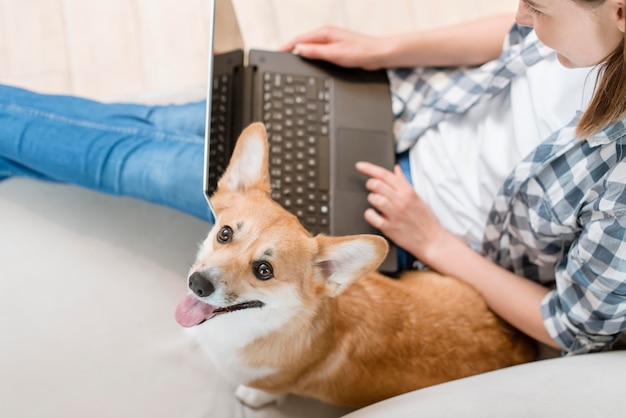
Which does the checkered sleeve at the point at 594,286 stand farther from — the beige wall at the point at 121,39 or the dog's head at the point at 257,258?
the beige wall at the point at 121,39

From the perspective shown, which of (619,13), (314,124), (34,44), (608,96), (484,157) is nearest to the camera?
(619,13)

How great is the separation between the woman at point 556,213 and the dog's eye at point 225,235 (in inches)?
15.0

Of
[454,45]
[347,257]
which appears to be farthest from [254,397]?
[454,45]

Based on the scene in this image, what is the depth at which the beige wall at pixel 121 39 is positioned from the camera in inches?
75.1

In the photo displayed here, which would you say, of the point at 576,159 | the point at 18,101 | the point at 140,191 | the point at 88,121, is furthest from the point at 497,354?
the point at 18,101

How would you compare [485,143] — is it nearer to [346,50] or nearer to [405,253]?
[405,253]

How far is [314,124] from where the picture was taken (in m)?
1.37

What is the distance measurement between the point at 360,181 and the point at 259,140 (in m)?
0.42

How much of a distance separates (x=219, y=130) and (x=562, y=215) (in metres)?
0.68

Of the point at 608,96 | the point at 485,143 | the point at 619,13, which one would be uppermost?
the point at 619,13

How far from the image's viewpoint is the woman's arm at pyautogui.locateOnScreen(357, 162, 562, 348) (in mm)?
1267

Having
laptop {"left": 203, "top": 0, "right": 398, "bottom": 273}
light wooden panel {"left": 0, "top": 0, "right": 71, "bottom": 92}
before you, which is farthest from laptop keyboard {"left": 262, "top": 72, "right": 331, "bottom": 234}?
light wooden panel {"left": 0, "top": 0, "right": 71, "bottom": 92}

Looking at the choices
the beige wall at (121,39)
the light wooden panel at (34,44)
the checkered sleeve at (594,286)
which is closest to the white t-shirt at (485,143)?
the checkered sleeve at (594,286)

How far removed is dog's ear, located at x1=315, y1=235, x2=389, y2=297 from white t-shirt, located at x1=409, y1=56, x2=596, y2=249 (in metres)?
0.43
